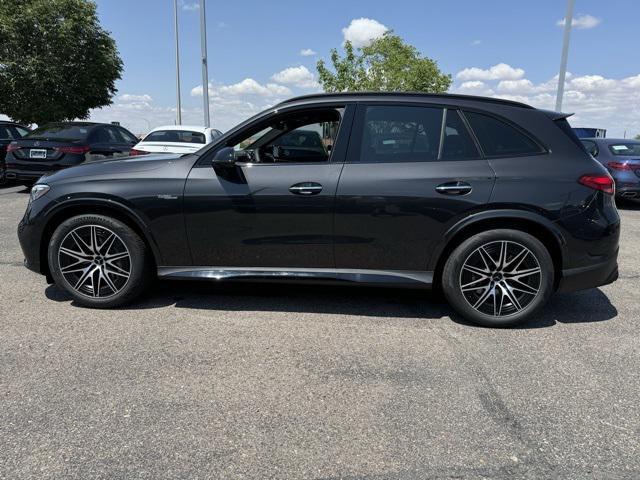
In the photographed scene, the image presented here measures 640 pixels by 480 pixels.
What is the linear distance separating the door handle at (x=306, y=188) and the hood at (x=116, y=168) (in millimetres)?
994

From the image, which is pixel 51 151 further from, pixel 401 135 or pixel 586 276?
pixel 586 276

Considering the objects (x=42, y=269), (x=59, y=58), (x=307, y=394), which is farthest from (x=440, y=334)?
(x=59, y=58)

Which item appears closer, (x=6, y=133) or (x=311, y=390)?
(x=311, y=390)

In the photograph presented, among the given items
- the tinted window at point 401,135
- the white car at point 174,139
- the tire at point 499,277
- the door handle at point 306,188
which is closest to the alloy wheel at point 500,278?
the tire at point 499,277

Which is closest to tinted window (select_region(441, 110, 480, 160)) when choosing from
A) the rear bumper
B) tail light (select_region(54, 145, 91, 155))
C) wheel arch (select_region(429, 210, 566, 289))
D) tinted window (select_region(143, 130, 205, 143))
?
wheel arch (select_region(429, 210, 566, 289))

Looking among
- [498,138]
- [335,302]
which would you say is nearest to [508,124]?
[498,138]

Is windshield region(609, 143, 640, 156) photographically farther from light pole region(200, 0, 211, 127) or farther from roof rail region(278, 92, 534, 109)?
light pole region(200, 0, 211, 127)

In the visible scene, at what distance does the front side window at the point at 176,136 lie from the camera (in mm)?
11102

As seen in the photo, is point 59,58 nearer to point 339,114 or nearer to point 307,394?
point 339,114

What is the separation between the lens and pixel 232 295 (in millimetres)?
4512

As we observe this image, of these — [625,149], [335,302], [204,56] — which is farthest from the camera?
[204,56]

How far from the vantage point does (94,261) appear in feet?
13.3

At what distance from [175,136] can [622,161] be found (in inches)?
380

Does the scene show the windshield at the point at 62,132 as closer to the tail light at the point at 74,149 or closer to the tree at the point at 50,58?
the tail light at the point at 74,149
